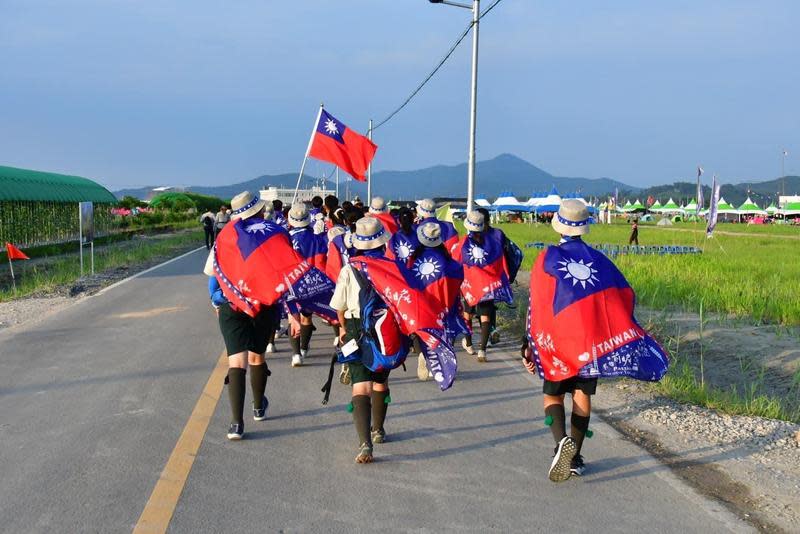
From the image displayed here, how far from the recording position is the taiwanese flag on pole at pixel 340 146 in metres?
15.0

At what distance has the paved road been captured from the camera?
4153 millimetres

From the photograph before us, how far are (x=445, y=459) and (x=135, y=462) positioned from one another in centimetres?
211

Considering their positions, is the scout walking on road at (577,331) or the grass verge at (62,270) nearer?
the scout walking on road at (577,331)

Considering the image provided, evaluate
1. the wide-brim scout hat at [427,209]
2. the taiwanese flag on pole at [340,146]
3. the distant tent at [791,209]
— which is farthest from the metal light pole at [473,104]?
the distant tent at [791,209]

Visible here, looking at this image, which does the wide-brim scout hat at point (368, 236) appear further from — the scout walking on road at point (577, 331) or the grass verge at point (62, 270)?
the grass verge at point (62, 270)

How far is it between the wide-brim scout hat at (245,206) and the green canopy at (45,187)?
858 inches

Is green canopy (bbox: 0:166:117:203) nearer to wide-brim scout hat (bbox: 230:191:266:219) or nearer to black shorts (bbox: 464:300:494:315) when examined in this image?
black shorts (bbox: 464:300:494:315)

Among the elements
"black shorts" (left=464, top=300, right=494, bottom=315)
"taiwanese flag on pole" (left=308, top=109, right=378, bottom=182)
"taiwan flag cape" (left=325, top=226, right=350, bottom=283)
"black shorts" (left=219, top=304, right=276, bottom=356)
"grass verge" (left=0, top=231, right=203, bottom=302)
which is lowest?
"grass verge" (left=0, top=231, right=203, bottom=302)

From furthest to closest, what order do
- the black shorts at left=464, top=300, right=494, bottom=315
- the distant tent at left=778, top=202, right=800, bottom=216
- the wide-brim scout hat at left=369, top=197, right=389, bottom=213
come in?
the distant tent at left=778, top=202, right=800, bottom=216 → the wide-brim scout hat at left=369, top=197, right=389, bottom=213 → the black shorts at left=464, top=300, right=494, bottom=315

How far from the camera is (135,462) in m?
4.98

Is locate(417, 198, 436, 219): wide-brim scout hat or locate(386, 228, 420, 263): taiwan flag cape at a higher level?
locate(417, 198, 436, 219): wide-brim scout hat

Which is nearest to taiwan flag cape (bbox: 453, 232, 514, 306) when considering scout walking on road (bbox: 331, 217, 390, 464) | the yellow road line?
the yellow road line

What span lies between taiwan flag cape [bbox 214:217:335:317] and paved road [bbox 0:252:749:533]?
1.09 meters

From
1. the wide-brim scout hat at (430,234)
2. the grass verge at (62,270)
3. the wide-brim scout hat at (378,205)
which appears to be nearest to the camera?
the wide-brim scout hat at (430,234)
